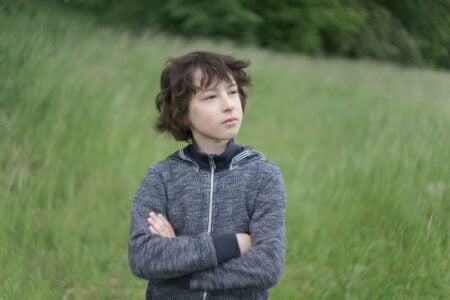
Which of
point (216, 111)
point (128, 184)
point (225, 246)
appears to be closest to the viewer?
point (225, 246)

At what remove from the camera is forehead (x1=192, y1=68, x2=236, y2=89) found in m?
2.17

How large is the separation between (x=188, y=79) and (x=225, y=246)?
67 centimetres

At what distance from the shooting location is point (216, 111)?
7.09 feet

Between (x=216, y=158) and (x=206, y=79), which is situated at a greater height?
(x=206, y=79)

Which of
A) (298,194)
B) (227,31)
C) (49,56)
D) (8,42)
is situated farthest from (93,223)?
(227,31)

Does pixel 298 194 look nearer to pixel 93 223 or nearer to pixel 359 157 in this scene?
pixel 359 157

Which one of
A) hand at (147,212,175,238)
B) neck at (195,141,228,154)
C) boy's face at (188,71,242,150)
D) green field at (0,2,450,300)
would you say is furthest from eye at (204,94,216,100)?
green field at (0,2,450,300)

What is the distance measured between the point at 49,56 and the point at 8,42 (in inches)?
28.7

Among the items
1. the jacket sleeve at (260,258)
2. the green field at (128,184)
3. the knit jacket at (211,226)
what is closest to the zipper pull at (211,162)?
the knit jacket at (211,226)

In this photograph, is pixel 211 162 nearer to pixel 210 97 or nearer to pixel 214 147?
pixel 214 147

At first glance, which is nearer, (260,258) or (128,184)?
(260,258)

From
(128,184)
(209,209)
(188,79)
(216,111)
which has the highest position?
(188,79)

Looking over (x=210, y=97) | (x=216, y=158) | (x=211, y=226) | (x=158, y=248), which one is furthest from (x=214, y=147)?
(x=158, y=248)

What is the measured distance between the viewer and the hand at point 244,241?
2.09 meters
